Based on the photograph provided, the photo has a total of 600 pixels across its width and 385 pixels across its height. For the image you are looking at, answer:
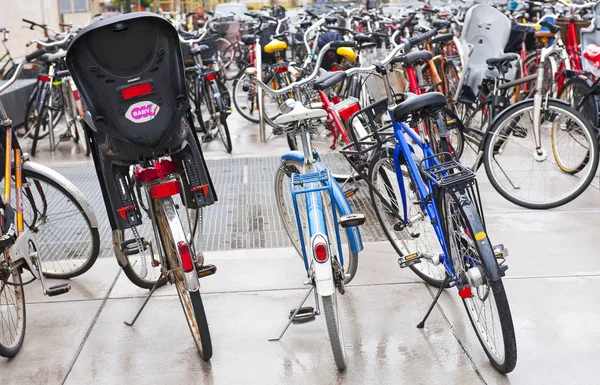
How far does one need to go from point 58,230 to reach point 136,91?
7.21 feet

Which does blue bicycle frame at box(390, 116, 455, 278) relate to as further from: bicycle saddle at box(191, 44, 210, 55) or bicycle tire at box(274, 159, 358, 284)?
bicycle saddle at box(191, 44, 210, 55)

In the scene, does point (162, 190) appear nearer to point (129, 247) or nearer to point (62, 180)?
point (129, 247)

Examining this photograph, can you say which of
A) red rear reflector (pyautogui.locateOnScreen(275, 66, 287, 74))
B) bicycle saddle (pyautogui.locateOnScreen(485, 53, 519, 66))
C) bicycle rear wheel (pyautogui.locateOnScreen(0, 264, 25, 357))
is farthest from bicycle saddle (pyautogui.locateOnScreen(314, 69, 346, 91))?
red rear reflector (pyautogui.locateOnScreen(275, 66, 287, 74))

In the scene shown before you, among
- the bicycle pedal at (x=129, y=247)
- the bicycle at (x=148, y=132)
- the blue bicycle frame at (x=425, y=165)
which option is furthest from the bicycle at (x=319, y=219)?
the bicycle pedal at (x=129, y=247)

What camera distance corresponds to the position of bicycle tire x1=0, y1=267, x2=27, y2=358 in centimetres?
367

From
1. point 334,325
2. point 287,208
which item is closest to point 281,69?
point 287,208

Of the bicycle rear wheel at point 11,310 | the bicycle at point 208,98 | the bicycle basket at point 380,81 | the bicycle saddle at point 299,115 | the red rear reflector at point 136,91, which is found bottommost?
the bicycle at point 208,98

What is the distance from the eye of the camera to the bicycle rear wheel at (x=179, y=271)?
11.1 feet

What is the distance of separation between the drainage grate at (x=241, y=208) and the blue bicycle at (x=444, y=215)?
3.45 feet

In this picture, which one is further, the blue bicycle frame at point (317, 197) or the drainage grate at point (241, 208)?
the drainage grate at point (241, 208)

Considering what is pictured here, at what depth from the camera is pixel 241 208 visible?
606 cm

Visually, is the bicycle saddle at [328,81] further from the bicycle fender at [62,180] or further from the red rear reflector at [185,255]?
the bicycle fender at [62,180]

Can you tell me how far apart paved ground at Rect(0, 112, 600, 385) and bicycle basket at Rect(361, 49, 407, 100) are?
1.56 m

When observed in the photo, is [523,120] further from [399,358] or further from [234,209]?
[399,358]
